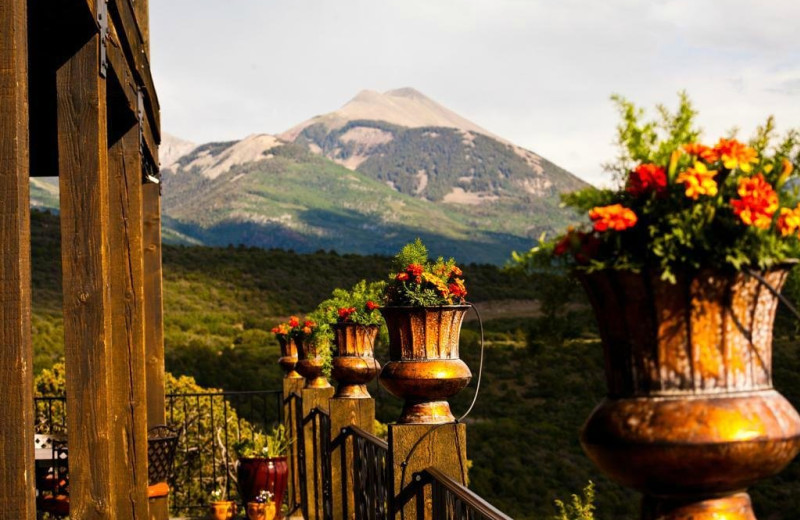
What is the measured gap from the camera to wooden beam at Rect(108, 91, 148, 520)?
4617 millimetres

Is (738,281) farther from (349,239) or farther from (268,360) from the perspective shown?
(349,239)

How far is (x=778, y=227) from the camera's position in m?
1.76

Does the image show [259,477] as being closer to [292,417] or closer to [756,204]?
[292,417]

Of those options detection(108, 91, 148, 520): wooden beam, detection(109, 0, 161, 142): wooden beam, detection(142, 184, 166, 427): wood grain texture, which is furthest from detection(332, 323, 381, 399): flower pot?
detection(109, 0, 161, 142): wooden beam

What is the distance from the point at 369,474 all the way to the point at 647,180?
3854 millimetres

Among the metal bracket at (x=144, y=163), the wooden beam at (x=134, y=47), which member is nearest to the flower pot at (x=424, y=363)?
the wooden beam at (x=134, y=47)

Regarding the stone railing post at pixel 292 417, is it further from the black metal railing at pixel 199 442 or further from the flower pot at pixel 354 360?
the flower pot at pixel 354 360

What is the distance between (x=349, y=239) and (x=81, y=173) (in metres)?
164

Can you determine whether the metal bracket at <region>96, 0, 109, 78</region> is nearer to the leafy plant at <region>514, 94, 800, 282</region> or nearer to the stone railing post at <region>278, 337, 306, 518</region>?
the leafy plant at <region>514, 94, 800, 282</region>

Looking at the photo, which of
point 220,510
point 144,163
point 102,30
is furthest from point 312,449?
point 102,30

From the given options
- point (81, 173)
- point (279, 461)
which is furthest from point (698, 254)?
point (279, 461)

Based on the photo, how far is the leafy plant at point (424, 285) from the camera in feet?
13.8

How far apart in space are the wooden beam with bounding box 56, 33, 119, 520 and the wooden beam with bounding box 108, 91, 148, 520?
0.90 m

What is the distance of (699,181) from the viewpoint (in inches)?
69.4
